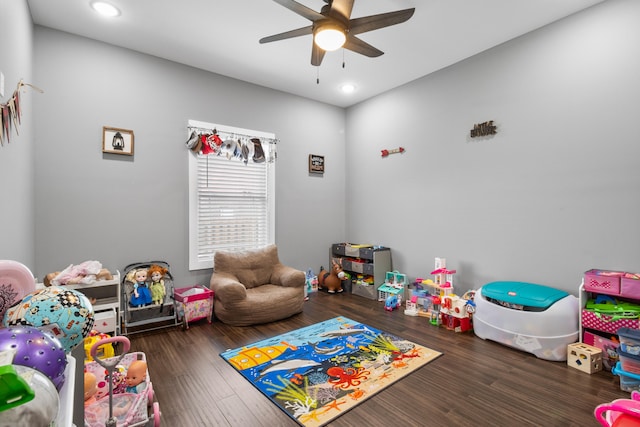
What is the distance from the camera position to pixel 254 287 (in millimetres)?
3910

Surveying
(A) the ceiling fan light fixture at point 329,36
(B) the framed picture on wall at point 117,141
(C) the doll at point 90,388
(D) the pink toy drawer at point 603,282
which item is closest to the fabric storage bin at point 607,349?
(D) the pink toy drawer at point 603,282

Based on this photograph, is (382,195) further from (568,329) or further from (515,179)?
(568,329)

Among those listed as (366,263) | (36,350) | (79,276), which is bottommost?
(366,263)

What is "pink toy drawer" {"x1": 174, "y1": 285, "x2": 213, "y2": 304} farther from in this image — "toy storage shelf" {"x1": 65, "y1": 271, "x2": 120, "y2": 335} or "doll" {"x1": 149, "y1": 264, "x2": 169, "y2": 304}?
"toy storage shelf" {"x1": 65, "y1": 271, "x2": 120, "y2": 335}

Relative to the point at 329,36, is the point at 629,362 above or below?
below

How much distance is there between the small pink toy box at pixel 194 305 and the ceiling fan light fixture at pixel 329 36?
2732 millimetres

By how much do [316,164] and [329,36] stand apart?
2710 mm

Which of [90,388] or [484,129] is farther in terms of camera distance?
[484,129]

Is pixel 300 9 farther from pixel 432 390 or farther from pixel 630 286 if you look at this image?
pixel 630 286

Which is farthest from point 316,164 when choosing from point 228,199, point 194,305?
point 194,305

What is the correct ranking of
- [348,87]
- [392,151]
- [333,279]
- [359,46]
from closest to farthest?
1. [359,46]
2. [348,87]
3. [392,151]
4. [333,279]

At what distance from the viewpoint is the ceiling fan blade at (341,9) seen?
6.84ft

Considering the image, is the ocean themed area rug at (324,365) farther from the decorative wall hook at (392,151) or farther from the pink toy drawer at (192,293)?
the decorative wall hook at (392,151)

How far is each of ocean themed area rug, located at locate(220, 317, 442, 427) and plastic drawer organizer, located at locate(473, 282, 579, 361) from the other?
0.68 m
